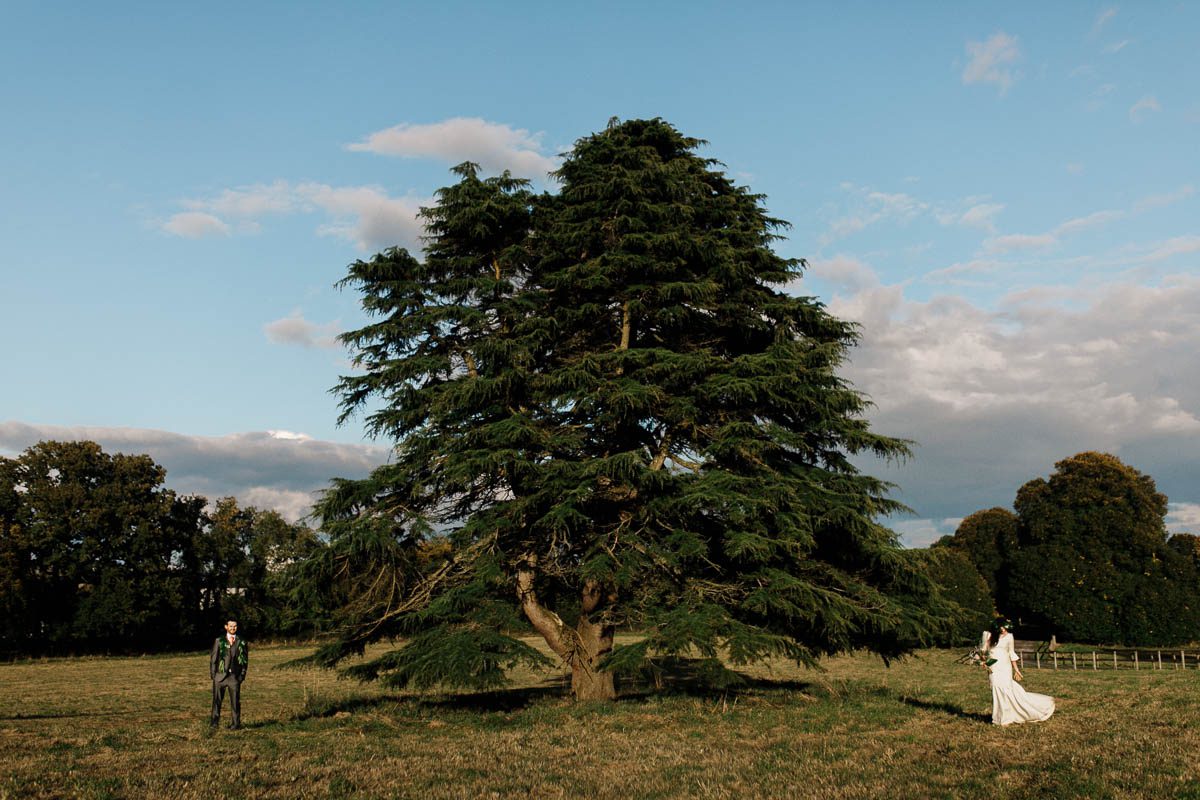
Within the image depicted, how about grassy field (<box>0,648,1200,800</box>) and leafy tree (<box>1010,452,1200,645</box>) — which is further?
leafy tree (<box>1010,452,1200,645</box>)

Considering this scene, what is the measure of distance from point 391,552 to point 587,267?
708cm

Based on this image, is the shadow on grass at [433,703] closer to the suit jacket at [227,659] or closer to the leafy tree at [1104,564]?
the suit jacket at [227,659]

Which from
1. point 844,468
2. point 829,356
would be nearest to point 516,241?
point 829,356

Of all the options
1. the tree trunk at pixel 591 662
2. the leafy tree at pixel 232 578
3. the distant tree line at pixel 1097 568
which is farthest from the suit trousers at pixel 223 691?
the leafy tree at pixel 232 578

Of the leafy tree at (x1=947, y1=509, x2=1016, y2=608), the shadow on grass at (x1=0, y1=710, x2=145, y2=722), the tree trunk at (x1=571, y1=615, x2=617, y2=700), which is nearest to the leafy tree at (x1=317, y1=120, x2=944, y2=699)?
the tree trunk at (x1=571, y1=615, x2=617, y2=700)

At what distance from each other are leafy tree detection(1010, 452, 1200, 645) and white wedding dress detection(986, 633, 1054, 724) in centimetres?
3744

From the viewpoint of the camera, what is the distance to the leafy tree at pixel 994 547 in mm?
53938

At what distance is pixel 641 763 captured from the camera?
434 inches

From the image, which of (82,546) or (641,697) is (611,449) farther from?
(82,546)

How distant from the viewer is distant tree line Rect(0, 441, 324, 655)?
4775 cm

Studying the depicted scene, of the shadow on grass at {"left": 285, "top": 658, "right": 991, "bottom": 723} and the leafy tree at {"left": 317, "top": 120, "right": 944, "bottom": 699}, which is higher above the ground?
the leafy tree at {"left": 317, "top": 120, "right": 944, "bottom": 699}

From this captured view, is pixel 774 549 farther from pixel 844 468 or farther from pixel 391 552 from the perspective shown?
pixel 391 552

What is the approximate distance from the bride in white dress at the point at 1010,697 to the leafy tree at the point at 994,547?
4236 cm

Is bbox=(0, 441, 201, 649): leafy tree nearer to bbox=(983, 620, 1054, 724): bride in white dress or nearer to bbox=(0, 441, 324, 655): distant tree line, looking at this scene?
bbox=(0, 441, 324, 655): distant tree line
